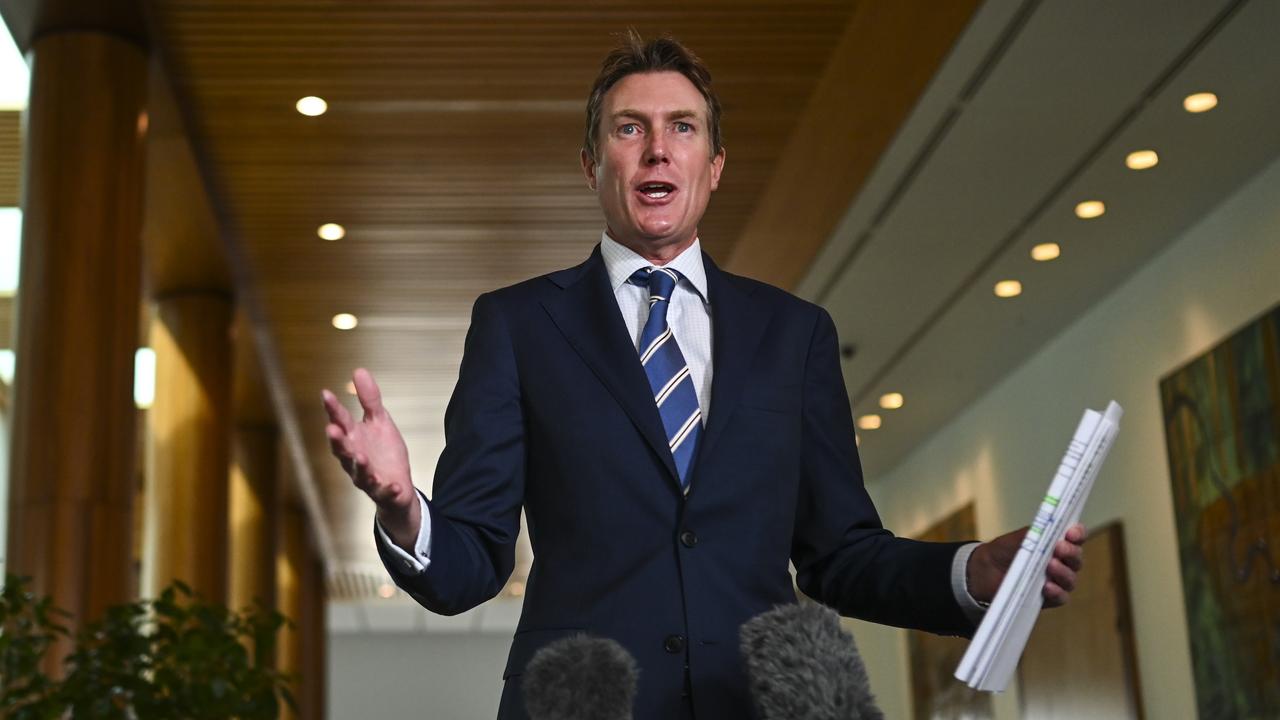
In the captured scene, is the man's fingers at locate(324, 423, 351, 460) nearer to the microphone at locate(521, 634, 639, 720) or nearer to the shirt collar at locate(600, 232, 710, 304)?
the microphone at locate(521, 634, 639, 720)

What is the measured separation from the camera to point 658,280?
1.78 meters

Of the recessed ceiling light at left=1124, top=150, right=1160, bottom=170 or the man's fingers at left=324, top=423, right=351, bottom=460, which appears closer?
the man's fingers at left=324, top=423, right=351, bottom=460

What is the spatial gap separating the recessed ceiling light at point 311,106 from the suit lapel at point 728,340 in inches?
278

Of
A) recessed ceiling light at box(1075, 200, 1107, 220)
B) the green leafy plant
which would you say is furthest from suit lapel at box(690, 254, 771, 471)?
recessed ceiling light at box(1075, 200, 1107, 220)

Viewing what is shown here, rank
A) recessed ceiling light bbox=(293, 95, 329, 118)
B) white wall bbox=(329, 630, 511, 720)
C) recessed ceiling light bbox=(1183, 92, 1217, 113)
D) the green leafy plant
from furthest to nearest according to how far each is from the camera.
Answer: white wall bbox=(329, 630, 511, 720) → recessed ceiling light bbox=(293, 95, 329, 118) → recessed ceiling light bbox=(1183, 92, 1217, 113) → the green leafy plant

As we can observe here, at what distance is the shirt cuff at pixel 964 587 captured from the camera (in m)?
1.58

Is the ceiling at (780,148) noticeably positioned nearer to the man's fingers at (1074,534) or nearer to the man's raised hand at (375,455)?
the man's fingers at (1074,534)

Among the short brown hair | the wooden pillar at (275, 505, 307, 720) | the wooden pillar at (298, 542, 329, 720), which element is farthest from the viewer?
the wooden pillar at (298, 542, 329, 720)

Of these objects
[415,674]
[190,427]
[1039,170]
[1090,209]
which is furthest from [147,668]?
[415,674]

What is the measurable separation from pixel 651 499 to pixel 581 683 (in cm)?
42

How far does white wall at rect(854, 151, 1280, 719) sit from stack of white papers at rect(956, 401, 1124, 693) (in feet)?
24.9

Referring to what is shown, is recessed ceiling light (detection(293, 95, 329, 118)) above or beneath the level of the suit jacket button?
above

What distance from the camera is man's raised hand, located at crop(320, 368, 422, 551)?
1.29 metres

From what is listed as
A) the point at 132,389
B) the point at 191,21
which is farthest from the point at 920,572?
the point at 191,21
